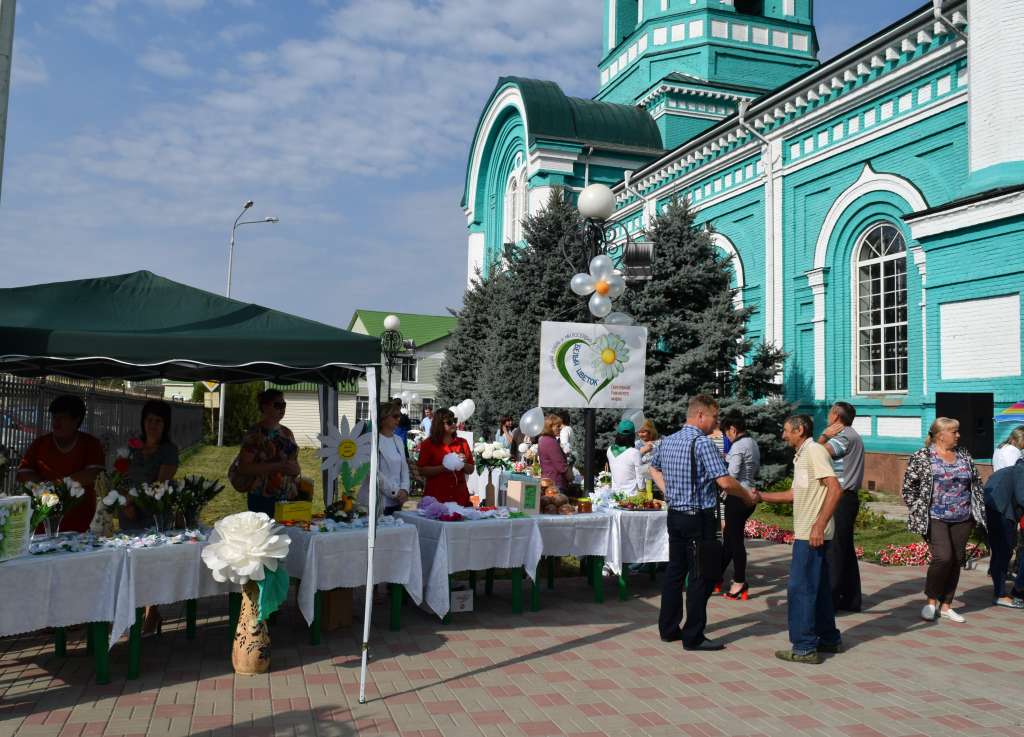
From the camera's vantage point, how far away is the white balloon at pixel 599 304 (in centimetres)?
924

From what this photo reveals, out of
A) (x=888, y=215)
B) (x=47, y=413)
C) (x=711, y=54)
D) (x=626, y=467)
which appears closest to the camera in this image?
(x=626, y=467)

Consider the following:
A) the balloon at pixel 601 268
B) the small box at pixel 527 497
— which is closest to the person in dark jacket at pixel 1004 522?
the balloon at pixel 601 268

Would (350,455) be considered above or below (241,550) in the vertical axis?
above

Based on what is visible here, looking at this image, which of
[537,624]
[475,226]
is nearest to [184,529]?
[537,624]

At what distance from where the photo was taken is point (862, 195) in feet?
54.2

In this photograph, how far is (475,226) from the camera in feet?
124

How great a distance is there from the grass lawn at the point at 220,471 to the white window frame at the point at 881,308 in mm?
10642

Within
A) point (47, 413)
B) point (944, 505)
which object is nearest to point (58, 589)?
point (944, 505)

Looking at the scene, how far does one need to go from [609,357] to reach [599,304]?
68cm

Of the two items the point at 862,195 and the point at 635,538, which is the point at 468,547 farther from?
the point at 862,195

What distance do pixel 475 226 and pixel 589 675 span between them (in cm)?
3314

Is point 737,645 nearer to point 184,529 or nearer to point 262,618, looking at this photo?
point 262,618

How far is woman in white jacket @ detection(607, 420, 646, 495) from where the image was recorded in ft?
29.5

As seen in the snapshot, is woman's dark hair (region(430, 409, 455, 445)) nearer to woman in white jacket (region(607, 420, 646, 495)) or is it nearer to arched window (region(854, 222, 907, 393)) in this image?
woman in white jacket (region(607, 420, 646, 495))
